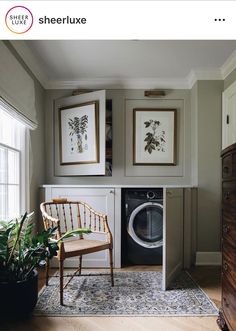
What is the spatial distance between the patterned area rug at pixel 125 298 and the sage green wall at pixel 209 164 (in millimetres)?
661

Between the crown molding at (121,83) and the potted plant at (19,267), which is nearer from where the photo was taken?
the potted plant at (19,267)

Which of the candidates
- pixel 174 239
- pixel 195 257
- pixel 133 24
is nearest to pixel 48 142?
pixel 174 239

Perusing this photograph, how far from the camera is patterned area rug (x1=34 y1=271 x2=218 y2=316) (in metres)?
2.00

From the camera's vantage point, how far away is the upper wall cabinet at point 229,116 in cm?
286

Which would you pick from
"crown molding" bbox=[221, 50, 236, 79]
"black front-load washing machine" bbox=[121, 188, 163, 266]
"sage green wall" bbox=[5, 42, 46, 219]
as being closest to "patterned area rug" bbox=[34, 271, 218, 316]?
"black front-load washing machine" bbox=[121, 188, 163, 266]

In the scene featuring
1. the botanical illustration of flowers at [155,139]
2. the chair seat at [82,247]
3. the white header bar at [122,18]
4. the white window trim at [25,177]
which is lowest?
the chair seat at [82,247]

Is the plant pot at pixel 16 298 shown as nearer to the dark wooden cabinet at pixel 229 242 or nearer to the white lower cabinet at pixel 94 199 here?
the white lower cabinet at pixel 94 199

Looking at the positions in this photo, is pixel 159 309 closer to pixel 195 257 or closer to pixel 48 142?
pixel 195 257

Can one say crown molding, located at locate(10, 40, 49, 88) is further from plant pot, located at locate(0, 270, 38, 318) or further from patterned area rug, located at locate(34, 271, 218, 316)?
patterned area rug, located at locate(34, 271, 218, 316)

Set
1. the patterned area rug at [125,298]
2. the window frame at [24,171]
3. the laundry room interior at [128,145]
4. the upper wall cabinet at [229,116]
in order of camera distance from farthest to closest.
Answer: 1. the upper wall cabinet at [229,116]
2. the window frame at [24,171]
3. the laundry room interior at [128,145]
4. the patterned area rug at [125,298]

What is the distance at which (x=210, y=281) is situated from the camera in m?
2.62

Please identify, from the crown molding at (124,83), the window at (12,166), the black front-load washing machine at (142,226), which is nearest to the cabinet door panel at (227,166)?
the black front-load washing machine at (142,226)

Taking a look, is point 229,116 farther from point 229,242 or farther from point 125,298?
point 125,298

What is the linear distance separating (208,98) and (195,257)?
6.00ft
